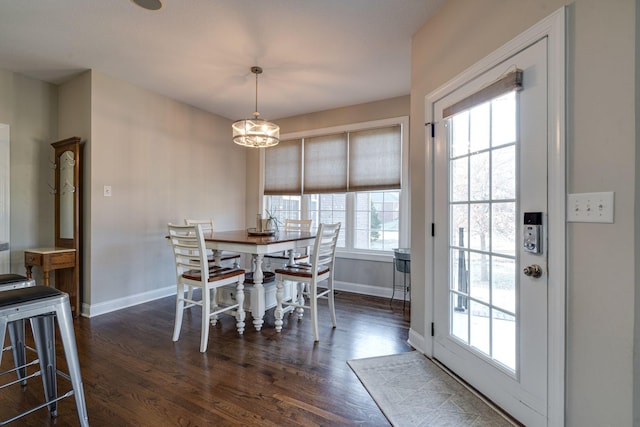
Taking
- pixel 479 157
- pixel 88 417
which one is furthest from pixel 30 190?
pixel 479 157

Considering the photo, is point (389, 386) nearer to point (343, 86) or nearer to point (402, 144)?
point (402, 144)

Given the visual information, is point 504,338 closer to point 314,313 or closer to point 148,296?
point 314,313

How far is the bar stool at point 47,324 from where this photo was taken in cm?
129

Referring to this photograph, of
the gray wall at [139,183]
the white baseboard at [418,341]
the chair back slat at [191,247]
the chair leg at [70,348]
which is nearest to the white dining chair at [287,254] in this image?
the chair back slat at [191,247]

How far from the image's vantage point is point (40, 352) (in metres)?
1.65

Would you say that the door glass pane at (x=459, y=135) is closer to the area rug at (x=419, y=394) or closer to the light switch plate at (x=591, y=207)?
the light switch plate at (x=591, y=207)

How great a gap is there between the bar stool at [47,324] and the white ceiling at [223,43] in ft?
6.77

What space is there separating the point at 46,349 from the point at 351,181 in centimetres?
347

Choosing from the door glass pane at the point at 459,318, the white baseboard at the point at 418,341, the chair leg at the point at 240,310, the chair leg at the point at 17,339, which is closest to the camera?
the chair leg at the point at 17,339

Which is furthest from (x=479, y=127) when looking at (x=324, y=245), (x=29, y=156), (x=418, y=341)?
(x=29, y=156)

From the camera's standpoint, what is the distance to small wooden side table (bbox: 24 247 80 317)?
120 inches

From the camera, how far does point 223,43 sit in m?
2.72

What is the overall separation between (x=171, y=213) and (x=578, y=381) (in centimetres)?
425

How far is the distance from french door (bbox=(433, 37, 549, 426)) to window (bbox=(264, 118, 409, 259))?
1723 millimetres
